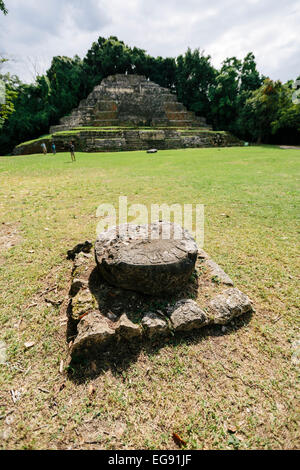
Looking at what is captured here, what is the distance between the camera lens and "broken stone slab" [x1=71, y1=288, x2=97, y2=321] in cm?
228

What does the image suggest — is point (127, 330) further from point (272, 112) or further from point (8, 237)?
point (272, 112)

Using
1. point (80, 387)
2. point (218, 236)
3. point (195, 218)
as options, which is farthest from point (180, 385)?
point (195, 218)

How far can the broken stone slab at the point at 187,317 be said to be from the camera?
2.22m

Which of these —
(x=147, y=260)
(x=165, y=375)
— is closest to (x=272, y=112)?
(x=147, y=260)

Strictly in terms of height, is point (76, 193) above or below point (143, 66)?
below

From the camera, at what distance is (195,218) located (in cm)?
511

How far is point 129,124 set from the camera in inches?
1191

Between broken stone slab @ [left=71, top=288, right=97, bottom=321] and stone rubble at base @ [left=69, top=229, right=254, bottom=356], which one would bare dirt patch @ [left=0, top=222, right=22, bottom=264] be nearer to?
broken stone slab @ [left=71, top=288, right=97, bottom=321]

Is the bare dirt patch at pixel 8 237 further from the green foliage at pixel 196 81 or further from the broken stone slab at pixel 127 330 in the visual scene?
the green foliage at pixel 196 81

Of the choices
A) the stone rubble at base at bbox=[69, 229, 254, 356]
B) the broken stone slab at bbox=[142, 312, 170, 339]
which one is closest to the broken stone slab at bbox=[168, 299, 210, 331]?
the stone rubble at base at bbox=[69, 229, 254, 356]

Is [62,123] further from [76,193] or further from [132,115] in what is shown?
[76,193]

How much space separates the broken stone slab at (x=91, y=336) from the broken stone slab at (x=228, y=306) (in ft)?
3.93

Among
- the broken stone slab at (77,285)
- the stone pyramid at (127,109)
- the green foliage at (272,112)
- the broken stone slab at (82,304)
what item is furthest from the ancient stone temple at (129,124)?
the broken stone slab at (82,304)

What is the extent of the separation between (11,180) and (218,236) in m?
9.81
